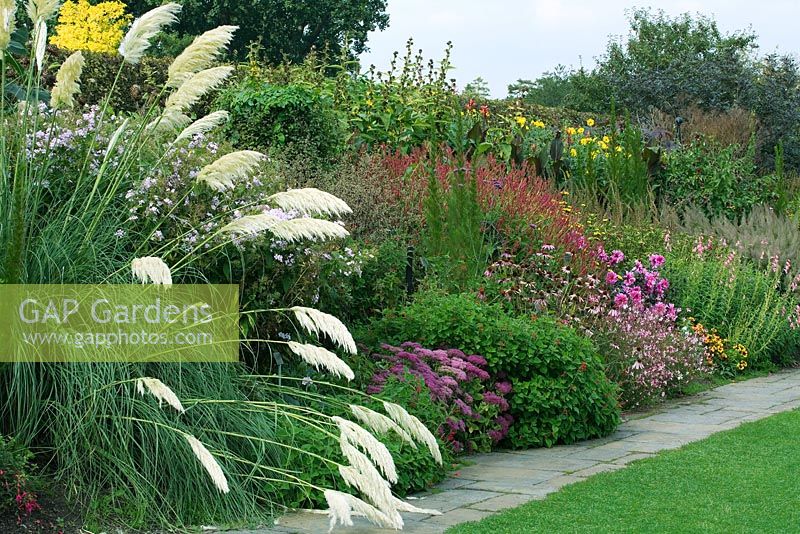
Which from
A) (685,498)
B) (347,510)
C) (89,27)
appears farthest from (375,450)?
(89,27)

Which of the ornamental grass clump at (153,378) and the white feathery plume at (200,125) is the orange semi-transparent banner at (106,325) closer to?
the ornamental grass clump at (153,378)

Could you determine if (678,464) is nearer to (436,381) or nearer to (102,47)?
(436,381)

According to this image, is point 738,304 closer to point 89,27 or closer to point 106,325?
point 106,325

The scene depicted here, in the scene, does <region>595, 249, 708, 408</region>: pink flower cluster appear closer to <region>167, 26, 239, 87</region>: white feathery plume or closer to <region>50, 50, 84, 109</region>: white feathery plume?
<region>167, 26, 239, 87</region>: white feathery plume

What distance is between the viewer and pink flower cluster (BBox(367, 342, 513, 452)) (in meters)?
6.07

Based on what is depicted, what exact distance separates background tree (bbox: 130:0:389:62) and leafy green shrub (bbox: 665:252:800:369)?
2086 cm

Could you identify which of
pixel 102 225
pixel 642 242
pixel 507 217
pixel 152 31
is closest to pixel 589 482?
pixel 102 225

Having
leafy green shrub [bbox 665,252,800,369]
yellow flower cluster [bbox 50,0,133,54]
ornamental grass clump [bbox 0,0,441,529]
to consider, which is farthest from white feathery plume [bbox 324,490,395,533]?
yellow flower cluster [bbox 50,0,133,54]

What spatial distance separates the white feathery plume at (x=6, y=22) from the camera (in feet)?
15.8

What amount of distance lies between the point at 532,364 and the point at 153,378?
2961 mm

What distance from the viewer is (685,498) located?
511 centimetres

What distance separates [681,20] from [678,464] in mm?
29003

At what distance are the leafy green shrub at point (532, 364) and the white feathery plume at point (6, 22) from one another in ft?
9.84

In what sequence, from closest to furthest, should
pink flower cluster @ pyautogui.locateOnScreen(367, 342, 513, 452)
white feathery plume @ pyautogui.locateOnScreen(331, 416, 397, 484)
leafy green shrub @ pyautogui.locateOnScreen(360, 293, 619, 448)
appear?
white feathery plume @ pyautogui.locateOnScreen(331, 416, 397, 484)
pink flower cluster @ pyautogui.locateOnScreen(367, 342, 513, 452)
leafy green shrub @ pyautogui.locateOnScreen(360, 293, 619, 448)
